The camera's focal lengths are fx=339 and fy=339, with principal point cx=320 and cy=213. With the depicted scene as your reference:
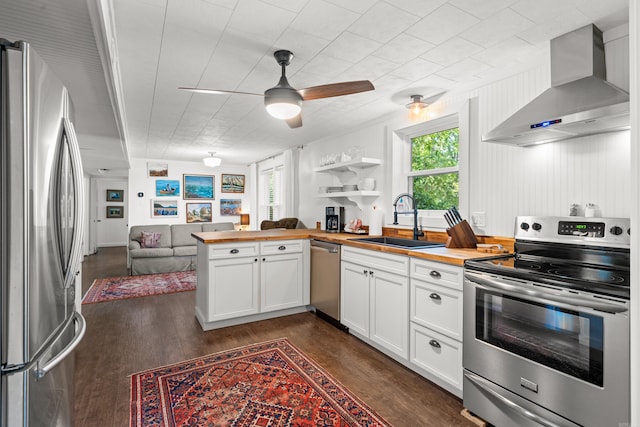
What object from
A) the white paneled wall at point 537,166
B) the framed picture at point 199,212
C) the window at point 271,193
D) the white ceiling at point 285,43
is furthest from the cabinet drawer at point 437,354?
the framed picture at point 199,212

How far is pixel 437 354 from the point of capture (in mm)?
2289

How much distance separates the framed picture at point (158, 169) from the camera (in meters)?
7.71

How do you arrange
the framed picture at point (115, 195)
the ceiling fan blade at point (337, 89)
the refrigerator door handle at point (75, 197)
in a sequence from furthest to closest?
the framed picture at point (115, 195) → the ceiling fan blade at point (337, 89) → the refrigerator door handle at point (75, 197)

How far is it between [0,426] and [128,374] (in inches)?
62.8

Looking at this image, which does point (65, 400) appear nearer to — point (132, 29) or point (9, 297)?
point (9, 297)

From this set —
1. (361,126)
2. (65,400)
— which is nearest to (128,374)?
(65,400)

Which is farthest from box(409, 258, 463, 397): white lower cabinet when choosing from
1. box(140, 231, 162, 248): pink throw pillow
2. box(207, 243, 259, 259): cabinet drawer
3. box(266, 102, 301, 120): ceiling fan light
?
box(140, 231, 162, 248): pink throw pillow

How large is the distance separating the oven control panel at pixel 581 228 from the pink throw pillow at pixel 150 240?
6.25 m

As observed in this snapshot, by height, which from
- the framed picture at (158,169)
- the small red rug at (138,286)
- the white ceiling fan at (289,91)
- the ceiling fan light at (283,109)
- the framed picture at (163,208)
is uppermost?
the framed picture at (158,169)

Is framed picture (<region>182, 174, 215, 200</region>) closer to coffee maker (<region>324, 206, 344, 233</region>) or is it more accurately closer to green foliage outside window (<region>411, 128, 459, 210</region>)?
coffee maker (<region>324, 206, 344, 233</region>)

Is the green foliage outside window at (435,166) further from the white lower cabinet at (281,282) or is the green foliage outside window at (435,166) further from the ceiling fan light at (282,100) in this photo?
the ceiling fan light at (282,100)

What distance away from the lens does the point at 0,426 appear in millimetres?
1011

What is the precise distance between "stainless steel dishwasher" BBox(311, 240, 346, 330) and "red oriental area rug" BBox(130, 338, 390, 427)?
0.81 meters

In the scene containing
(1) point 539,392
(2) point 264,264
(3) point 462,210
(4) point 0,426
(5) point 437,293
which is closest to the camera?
(4) point 0,426
